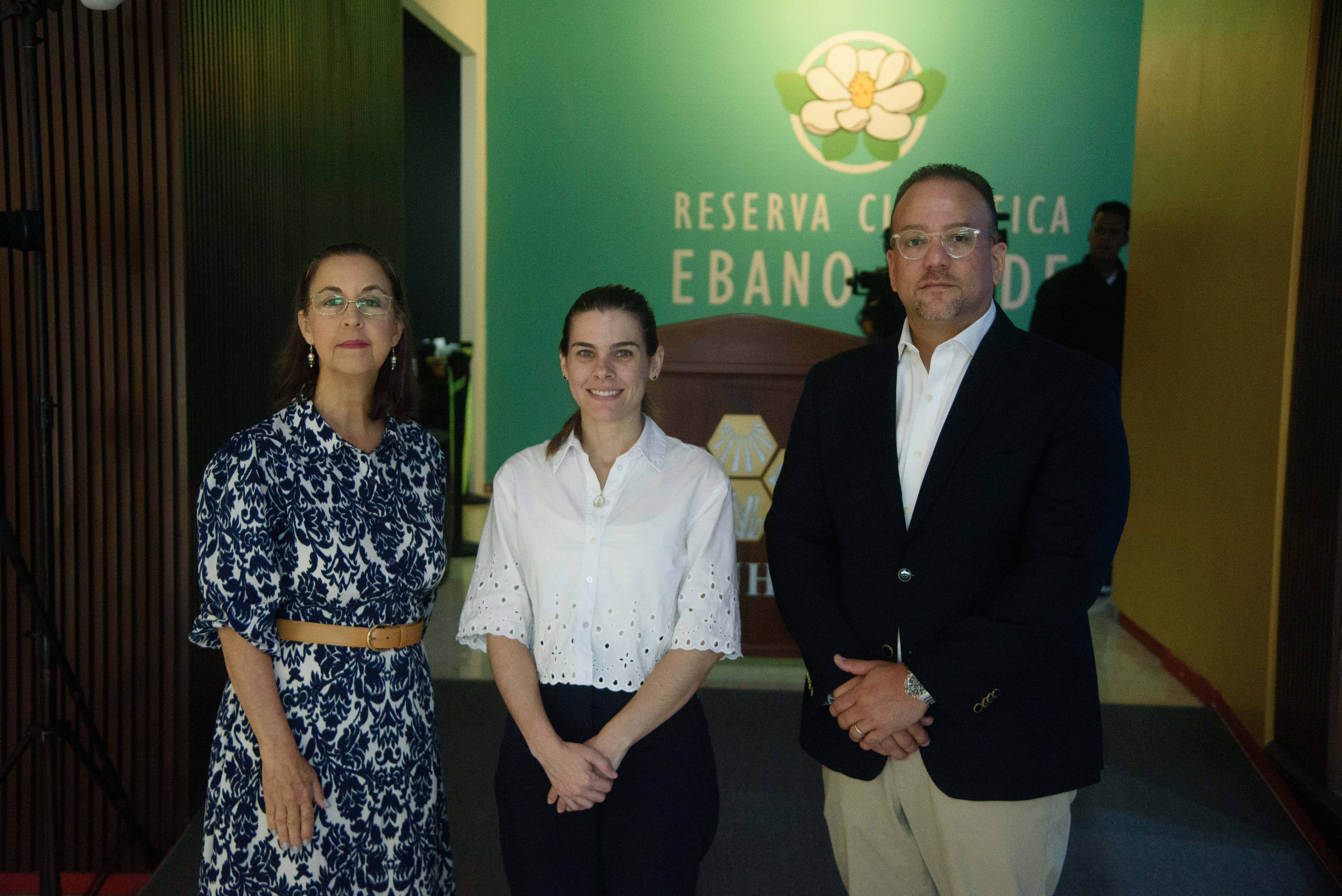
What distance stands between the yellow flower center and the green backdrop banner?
11mm

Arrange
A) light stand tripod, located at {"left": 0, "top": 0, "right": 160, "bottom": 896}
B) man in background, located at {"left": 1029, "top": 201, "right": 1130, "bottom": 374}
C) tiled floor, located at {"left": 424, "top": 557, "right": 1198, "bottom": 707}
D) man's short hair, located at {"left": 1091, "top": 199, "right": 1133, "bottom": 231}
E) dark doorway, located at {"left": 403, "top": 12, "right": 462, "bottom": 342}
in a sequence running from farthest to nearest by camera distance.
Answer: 1. dark doorway, located at {"left": 403, "top": 12, "right": 462, "bottom": 342}
2. man's short hair, located at {"left": 1091, "top": 199, "right": 1133, "bottom": 231}
3. man in background, located at {"left": 1029, "top": 201, "right": 1130, "bottom": 374}
4. tiled floor, located at {"left": 424, "top": 557, "right": 1198, "bottom": 707}
5. light stand tripod, located at {"left": 0, "top": 0, "right": 160, "bottom": 896}

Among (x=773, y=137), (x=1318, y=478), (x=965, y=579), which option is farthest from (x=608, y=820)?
(x=773, y=137)

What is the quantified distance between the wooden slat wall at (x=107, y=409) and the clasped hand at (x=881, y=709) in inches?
73.0

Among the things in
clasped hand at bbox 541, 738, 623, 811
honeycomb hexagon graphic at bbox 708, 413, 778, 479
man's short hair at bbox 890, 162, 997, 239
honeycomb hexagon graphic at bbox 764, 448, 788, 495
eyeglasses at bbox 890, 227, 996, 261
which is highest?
man's short hair at bbox 890, 162, 997, 239

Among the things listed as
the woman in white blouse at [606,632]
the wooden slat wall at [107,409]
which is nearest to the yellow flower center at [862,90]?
the wooden slat wall at [107,409]

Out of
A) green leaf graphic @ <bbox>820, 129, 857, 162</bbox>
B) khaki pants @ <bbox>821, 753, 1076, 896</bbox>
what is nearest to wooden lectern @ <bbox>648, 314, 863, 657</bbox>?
khaki pants @ <bbox>821, 753, 1076, 896</bbox>

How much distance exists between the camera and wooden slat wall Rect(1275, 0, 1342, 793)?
2672mm

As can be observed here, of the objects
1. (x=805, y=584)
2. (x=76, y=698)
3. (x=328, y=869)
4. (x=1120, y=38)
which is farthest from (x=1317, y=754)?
(x=1120, y=38)

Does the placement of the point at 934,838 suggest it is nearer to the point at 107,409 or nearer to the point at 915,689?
the point at 915,689

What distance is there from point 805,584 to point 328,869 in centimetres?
95

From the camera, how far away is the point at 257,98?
3.06 m

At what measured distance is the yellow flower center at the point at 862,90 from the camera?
5879 millimetres

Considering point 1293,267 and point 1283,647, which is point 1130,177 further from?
point 1283,647

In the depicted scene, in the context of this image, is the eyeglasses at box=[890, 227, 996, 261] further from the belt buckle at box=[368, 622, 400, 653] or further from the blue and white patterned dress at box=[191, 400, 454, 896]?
the belt buckle at box=[368, 622, 400, 653]
